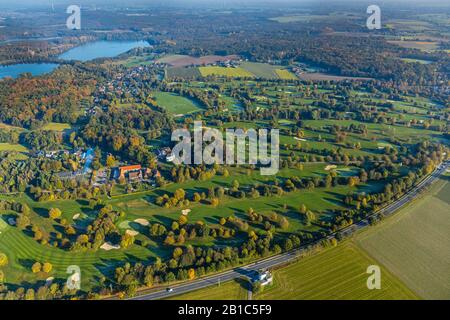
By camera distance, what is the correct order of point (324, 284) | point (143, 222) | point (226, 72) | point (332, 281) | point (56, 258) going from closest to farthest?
1. point (324, 284)
2. point (332, 281)
3. point (56, 258)
4. point (143, 222)
5. point (226, 72)

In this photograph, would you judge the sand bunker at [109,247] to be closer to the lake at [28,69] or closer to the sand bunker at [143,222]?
the sand bunker at [143,222]

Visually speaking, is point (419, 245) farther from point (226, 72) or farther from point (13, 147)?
point (226, 72)

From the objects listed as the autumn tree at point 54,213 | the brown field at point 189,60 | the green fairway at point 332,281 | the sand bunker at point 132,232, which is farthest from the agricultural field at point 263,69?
the green fairway at point 332,281

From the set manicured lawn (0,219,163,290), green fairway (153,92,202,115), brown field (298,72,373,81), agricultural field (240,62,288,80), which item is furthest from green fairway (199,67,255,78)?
manicured lawn (0,219,163,290)

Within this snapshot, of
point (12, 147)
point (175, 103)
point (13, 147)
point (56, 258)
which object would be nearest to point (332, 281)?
point (56, 258)

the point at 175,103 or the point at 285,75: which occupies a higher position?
the point at 285,75

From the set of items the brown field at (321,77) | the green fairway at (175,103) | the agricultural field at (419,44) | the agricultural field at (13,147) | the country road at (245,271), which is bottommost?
the country road at (245,271)

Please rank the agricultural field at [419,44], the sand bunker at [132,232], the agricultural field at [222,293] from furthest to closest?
1. the agricultural field at [419,44]
2. the sand bunker at [132,232]
3. the agricultural field at [222,293]

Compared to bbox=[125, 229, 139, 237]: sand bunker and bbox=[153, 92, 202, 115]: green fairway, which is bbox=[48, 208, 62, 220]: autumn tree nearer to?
bbox=[125, 229, 139, 237]: sand bunker
